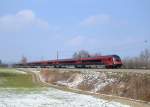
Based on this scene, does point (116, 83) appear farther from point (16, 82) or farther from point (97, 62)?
point (97, 62)

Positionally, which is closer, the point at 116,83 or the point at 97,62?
the point at 116,83

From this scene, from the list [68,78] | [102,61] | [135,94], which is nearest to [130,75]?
[135,94]

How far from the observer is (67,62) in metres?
104

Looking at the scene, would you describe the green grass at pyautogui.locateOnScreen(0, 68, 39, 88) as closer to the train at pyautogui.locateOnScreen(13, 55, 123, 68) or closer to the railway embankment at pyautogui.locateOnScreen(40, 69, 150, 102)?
the railway embankment at pyautogui.locateOnScreen(40, 69, 150, 102)

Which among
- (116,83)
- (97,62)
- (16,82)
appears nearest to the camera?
(116,83)

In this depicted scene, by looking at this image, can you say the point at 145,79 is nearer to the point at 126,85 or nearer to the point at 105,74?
the point at 126,85

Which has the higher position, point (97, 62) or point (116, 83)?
point (97, 62)

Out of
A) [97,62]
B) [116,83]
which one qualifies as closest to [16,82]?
[97,62]

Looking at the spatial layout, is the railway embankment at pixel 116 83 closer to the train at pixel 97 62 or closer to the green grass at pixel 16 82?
the green grass at pixel 16 82

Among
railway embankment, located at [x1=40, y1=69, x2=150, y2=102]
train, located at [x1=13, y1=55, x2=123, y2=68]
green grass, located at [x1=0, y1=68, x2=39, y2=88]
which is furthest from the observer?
train, located at [x1=13, y1=55, x2=123, y2=68]

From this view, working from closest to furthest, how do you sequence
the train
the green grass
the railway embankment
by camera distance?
the railway embankment → the green grass → the train

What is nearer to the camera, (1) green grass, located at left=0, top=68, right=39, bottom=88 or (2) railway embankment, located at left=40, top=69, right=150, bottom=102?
(2) railway embankment, located at left=40, top=69, right=150, bottom=102

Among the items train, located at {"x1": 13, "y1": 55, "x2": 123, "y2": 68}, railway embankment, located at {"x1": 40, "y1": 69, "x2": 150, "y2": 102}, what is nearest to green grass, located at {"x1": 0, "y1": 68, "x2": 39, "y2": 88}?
railway embankment, located at {"x1": 40, "y1": 69, "x2": 150, "y2": 102}

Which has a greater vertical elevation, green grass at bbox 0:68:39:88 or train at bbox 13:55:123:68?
train at bbox 13:55:123:68
